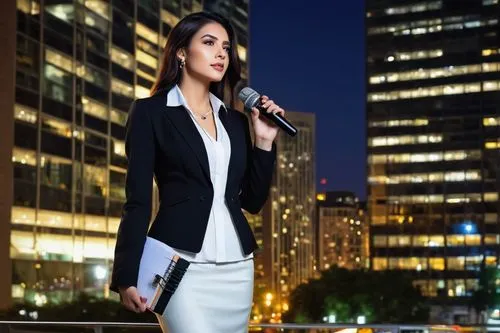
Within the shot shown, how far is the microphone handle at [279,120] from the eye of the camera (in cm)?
199

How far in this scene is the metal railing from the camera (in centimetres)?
335

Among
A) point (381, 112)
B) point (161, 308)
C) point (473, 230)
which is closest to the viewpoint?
point (161, 308)

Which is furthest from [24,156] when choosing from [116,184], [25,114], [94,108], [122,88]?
[122,88]

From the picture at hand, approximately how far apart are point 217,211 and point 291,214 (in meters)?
159

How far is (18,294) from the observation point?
170ft

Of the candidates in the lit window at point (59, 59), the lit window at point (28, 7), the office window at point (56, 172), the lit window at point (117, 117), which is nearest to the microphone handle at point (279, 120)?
the office window at point (56, 172)

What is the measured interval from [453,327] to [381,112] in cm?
10354

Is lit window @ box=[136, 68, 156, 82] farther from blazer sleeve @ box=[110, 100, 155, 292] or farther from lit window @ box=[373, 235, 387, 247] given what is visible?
blazer sleeve @ box=[110, 100, 155, 292]

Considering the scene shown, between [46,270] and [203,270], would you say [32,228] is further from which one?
[203,270]

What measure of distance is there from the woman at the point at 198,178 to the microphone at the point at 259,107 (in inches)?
0.6

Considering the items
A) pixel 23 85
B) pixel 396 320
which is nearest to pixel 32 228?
pixel 23 85

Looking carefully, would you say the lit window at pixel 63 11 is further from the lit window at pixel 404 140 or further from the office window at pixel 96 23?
the lit window at pixel 404 140

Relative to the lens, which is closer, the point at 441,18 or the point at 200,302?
the point at 200,302

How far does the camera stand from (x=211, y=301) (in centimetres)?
182
